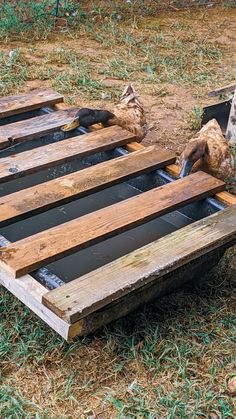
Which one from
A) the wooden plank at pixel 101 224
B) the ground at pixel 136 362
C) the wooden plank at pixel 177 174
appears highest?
the wooden plank at pixel 101 224

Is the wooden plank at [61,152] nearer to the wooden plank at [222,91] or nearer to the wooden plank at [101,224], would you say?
the wooden plank at [101,224]

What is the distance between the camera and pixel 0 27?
5.91 meters

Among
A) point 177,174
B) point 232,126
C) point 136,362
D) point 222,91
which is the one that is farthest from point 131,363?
point 222,91

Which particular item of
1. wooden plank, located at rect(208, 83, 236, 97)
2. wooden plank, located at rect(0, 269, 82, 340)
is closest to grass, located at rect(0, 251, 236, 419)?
wooden plank, located at rect(0, 269, 82, 340)

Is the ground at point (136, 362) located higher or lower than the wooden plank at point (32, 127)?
lower

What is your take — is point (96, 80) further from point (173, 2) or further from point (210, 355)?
point (210, 355)

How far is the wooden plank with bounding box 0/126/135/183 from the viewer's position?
3.07m

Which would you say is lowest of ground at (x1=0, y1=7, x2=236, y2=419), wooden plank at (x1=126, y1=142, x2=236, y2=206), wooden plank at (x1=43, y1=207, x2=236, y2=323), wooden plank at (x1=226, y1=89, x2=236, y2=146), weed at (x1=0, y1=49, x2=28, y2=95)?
ground at (x1=0, y1=7, x2=236, y2=419)

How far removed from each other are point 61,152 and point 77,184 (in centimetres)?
36

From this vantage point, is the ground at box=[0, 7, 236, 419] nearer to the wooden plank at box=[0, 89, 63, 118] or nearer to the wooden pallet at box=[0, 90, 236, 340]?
the wooden pallet at box=[0, 90, 236, 340]

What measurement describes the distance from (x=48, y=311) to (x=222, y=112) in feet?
8.34

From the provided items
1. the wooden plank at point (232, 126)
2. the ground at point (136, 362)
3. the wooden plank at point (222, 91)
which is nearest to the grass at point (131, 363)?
the ground at point (136, 362)

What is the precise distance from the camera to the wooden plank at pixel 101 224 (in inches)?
96.3

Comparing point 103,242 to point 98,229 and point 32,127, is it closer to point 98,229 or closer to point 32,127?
point 98,229
